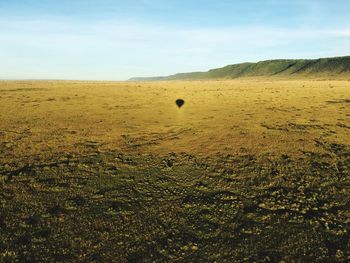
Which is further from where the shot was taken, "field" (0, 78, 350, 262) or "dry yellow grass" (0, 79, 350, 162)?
"dry yellow grass" (0, 79, 350, 162)

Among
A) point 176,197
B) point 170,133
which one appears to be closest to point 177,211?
point 176,197

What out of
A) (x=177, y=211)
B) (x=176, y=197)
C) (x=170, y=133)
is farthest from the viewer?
(x=170, y=133)

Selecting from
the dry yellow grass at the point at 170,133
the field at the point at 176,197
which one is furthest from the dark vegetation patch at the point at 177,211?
the dry yellow grass at the point at 170,133

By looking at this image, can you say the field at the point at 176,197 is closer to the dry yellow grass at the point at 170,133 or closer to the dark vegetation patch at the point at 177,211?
the dark vegetation patch at the point at 177,211

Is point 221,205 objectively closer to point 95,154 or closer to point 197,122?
point 95,154

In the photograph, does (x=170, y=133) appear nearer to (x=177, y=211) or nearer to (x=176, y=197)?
(x=176, y=197)

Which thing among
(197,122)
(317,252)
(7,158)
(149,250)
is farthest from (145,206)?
(197,122)

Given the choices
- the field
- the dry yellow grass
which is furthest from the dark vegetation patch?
the dry yellow grass

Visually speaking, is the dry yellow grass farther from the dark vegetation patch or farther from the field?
the dark vegetation patch
